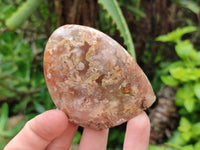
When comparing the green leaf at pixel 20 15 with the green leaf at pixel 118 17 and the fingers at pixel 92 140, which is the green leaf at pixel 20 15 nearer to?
the green leaf at pixel 118 17

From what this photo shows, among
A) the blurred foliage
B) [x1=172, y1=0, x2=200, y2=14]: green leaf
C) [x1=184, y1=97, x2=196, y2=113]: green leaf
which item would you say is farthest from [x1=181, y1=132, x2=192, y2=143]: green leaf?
[x1=172, y1=0, x2=200, y2=14]: green leaf

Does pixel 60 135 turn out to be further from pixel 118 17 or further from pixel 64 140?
pixel 118 17

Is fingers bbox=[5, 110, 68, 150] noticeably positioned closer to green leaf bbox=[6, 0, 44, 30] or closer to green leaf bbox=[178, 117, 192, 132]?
green leaf bbox=[6, 0, 44, 30]

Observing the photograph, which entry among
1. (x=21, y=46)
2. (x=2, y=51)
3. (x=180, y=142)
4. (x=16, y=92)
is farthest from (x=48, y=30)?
(x=180, y=142)

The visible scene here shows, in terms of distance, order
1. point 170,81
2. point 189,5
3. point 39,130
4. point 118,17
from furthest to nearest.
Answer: point 189,5
point 170,81
point 118,17
point 39,130

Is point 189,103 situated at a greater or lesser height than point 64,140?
lesser

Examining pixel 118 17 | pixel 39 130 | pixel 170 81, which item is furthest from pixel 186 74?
pixel 39 130

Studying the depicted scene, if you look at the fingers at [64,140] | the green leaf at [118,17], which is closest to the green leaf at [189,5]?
the green leaf at [118,17]
